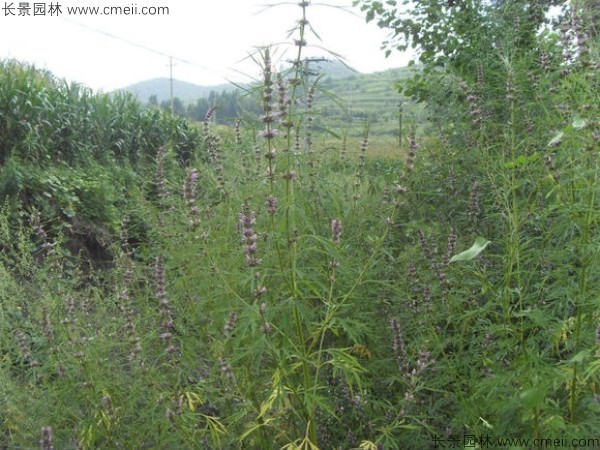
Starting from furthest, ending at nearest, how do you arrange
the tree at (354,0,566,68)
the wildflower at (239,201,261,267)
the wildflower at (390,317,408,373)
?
the tree at (354,0,566,68), the wildflower at (390,317,408,373), the wildflower at (239,201,261,267)

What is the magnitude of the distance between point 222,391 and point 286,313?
67 cm

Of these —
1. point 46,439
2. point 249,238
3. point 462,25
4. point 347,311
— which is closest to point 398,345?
point 347,311

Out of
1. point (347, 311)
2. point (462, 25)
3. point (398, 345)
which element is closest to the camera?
point (398, 345)

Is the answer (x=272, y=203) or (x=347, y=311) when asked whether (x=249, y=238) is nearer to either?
(x=272, y=203)

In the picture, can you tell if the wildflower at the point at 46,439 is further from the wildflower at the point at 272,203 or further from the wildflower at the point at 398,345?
the wildflower at the point at 398,345

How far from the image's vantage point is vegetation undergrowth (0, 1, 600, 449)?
230 centimetres

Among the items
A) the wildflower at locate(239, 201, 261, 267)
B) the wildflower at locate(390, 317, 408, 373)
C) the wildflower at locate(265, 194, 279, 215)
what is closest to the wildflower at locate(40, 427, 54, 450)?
the wildflower at locate(239, 201, 261, 267)

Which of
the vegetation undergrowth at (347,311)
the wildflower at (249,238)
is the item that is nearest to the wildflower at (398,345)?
the vegetation undergrowth at (347,311)

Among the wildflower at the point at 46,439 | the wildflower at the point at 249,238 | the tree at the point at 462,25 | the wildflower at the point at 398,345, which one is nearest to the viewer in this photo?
the wildflower at the point at 249,238

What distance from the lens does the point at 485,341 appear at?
8.23 ft

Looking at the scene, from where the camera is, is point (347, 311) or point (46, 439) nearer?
point (46, 439)

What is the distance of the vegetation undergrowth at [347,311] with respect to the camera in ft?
7.56

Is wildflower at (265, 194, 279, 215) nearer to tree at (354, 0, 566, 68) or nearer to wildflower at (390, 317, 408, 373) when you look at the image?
wildflower at (390, 317, 408, 373)

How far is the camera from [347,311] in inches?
119
